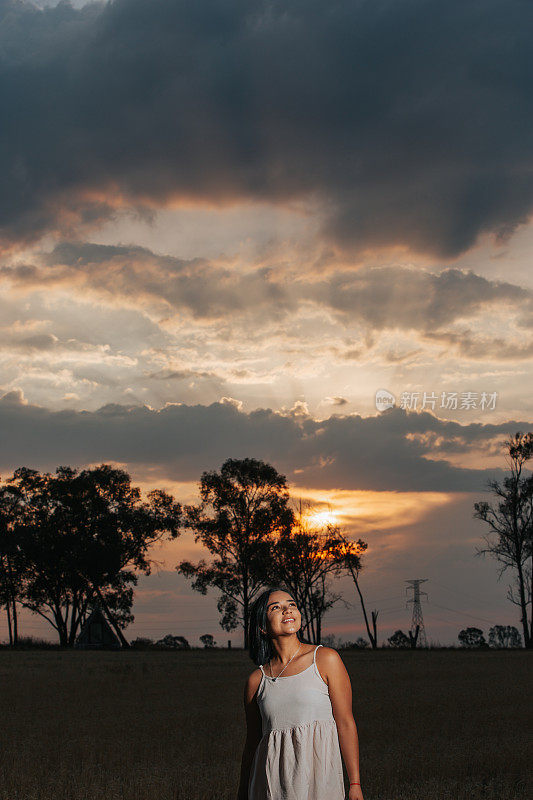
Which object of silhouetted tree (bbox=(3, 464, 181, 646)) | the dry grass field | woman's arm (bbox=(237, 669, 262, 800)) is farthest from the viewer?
silhouetted tree (bbox=(3, 464, 181, 646))

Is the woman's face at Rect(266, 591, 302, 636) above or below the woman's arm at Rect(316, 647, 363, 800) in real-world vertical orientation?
above

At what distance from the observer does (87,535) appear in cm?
7975

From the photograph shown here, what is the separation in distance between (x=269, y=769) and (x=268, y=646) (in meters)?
0.90

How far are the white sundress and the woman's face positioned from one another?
0.33 m

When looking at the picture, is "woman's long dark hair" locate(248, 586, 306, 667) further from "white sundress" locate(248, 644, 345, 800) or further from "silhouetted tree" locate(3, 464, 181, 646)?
"silhouetted tree" locate(3, 464, 181, 646)

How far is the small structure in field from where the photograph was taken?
7944 cm

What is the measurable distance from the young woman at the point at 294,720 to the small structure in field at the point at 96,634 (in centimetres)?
7706

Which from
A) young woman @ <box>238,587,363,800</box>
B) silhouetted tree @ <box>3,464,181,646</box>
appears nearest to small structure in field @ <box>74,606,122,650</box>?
silhouetted tree @ <box>3,464,181,646</box>

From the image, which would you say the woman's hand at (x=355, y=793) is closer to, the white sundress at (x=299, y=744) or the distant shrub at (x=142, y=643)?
the white sundress at (x=299, y=744)

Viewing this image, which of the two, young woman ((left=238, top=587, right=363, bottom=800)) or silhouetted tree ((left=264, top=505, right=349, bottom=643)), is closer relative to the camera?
young woman ((left=238, top=587, right=363, bottom=800))

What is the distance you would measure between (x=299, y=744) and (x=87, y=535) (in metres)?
76.7

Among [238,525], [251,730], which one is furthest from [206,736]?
[238,525]

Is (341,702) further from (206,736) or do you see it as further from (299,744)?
(206,736)

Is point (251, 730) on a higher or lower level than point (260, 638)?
lower
